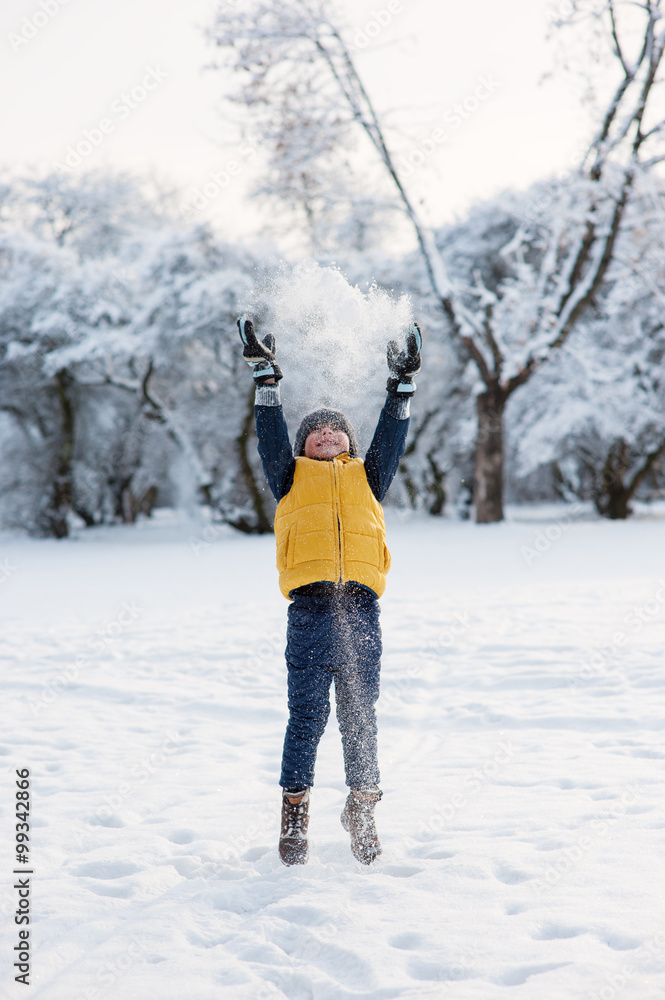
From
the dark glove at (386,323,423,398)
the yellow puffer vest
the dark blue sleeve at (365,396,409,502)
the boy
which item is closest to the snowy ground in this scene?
the boy

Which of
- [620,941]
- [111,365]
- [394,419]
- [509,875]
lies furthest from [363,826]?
[111,365]

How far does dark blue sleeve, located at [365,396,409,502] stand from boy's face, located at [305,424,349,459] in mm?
112

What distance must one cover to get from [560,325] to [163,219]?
17.7m

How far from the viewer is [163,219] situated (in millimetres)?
26375

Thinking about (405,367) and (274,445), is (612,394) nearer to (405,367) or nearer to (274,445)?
(405,367)

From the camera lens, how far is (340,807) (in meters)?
3.28

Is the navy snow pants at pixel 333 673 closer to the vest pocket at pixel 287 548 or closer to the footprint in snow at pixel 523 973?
the vest pocket at pixel 287 548

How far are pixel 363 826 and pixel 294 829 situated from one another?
10.3 inches

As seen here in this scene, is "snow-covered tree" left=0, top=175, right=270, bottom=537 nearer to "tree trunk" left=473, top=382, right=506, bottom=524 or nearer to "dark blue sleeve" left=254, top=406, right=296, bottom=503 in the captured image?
"tree trunk" left=473, top=382, right=506, bottom=524

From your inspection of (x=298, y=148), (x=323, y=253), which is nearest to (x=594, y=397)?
(x=323, y=253)

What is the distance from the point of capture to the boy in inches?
105

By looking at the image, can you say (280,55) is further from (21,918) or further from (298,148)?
(21,918)

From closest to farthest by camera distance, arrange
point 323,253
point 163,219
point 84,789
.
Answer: point 84,789, point 323,253, point 163,219

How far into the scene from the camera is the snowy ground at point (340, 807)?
208cm
